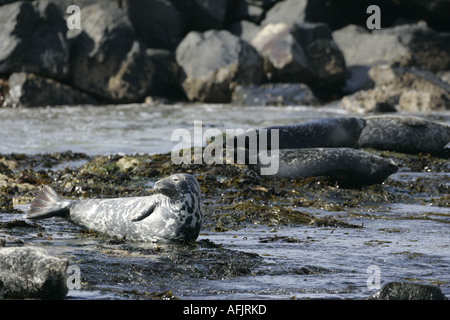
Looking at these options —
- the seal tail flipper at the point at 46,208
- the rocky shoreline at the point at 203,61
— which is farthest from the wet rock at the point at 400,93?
the seal tail flipper at the point at 46,208

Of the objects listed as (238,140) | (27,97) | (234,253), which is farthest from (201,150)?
(27,97)

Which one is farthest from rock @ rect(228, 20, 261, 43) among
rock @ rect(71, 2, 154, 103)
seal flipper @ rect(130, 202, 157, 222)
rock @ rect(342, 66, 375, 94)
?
seal flipper @ rect(130, 202, 157, 222)

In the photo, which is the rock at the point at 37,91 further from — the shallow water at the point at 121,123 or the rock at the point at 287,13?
the rock at the point at 287,13

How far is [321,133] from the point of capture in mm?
10031

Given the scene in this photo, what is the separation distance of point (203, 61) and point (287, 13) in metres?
4.06

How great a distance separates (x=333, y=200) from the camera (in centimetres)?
761

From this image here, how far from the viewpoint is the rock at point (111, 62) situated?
21.9 m

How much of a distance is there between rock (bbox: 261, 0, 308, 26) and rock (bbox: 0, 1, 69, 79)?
6.90 meters

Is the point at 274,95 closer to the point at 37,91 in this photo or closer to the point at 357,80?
the point at 357,80

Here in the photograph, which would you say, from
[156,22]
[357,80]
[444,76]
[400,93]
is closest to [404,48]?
[444,76]

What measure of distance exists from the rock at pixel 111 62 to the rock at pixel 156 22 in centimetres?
105
